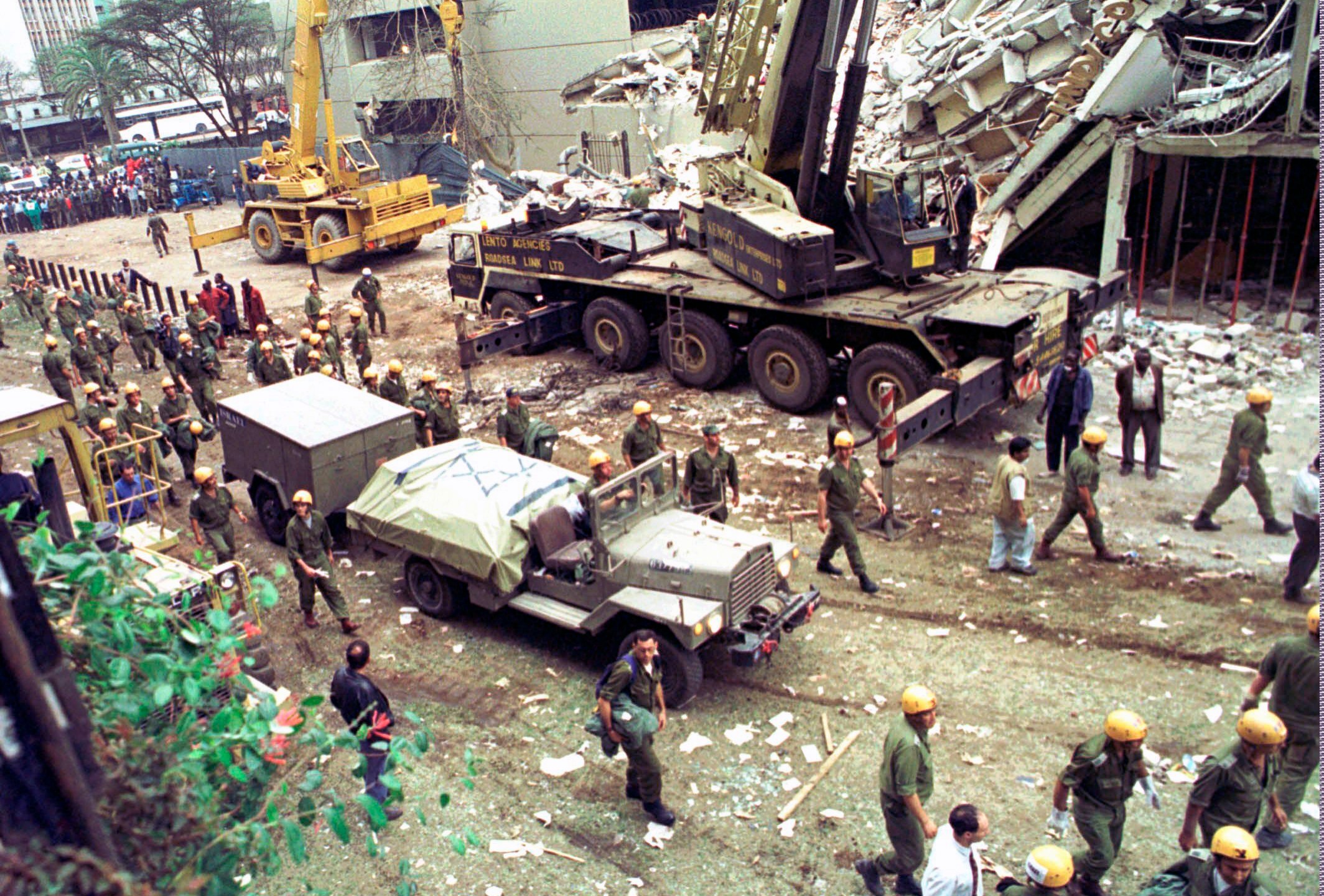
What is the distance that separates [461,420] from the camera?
553 inches

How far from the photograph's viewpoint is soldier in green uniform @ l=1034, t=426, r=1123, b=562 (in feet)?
28.4

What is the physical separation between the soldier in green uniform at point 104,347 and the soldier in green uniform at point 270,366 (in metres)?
3.70

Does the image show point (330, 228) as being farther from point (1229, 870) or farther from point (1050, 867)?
point (1229, 870)

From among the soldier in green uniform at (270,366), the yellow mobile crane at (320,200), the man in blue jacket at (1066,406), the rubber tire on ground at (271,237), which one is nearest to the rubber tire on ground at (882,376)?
the man in blue jacket at (1066,406)

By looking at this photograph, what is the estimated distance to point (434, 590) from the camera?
9172mm

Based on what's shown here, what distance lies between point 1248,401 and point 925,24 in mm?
14763

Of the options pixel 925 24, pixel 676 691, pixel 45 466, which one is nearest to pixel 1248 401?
pixel 676 691

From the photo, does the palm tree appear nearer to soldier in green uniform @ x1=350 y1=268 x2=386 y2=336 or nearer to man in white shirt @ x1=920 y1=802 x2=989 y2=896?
soldier in green uniform @ x1=350 y1=268 x2=386 y2=336

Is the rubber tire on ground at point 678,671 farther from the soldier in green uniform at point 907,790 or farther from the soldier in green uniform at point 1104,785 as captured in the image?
the soldier in green uniform at point 1104,785

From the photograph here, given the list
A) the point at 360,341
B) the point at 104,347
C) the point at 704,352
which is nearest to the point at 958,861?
the point at 704,352

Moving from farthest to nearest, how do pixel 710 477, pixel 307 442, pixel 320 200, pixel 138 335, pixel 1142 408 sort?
pixel 320 200
pixel 138 335
pixel 1142 408
pixel 307 442
pixel 710 477

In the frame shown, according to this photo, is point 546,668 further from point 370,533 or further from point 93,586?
point 93,586

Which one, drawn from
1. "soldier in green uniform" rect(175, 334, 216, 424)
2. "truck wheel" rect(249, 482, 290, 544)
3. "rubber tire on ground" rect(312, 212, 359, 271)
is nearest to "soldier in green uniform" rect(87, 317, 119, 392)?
"soldier in green uniform" rect(175, 334, 216, 424)

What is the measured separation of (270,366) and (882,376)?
26.4 feet
